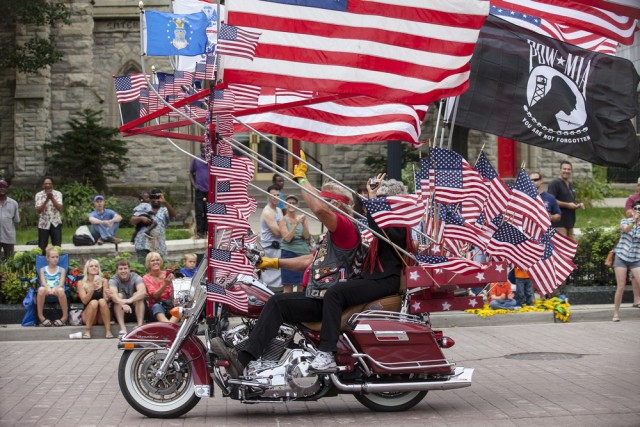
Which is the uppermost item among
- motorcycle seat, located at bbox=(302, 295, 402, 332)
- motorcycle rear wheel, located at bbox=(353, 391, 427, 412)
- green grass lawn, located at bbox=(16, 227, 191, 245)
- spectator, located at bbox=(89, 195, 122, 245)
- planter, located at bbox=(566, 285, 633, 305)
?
motorcycle seat, located at bbox=(302, 295, 402, 332)

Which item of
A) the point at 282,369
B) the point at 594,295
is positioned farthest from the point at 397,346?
the point at 594,295

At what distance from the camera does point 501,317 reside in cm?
1534

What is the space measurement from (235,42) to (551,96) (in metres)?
4.33

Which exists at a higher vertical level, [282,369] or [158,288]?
[282,369]

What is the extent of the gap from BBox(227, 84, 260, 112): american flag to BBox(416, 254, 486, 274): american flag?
1.95 meters

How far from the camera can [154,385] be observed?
8914 millimetres

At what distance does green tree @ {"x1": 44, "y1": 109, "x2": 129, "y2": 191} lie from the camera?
2938cm

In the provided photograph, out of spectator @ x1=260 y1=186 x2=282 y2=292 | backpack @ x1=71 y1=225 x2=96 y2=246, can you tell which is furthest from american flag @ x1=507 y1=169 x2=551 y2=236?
backpack @ x1=71 y1=225 x2=96 y2=246

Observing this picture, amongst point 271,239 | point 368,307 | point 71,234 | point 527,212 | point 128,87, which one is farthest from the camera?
point 71,234

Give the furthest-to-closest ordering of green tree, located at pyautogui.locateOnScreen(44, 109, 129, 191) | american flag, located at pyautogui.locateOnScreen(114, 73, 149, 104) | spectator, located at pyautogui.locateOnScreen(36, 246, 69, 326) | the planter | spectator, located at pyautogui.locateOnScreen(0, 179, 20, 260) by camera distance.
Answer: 1. green tree, located at pyautogui.locateOnScreen(44, 109, 129, 191)
2. spectator, located at pyautogui.locateOnScreen(0, 179, 20, 260)
3. the planter
4. spectator, located at pyautogui.locateOnScreen(36, 246, 69, 326)
5. american flag, located at pyautogui.locateOnScreen(114, 73, 149, 104)

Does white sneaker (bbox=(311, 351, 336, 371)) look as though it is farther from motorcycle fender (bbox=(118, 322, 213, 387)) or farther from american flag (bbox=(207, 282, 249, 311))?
motorcycle fender (bbox=(118, 322, 213, 387))

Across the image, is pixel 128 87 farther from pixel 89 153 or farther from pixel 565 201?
pixel 89 153

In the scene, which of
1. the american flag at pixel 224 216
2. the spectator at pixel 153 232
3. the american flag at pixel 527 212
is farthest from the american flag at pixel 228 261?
the spectator at pixel 153 232

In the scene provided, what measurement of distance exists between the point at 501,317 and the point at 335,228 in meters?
Answer: 7.12
